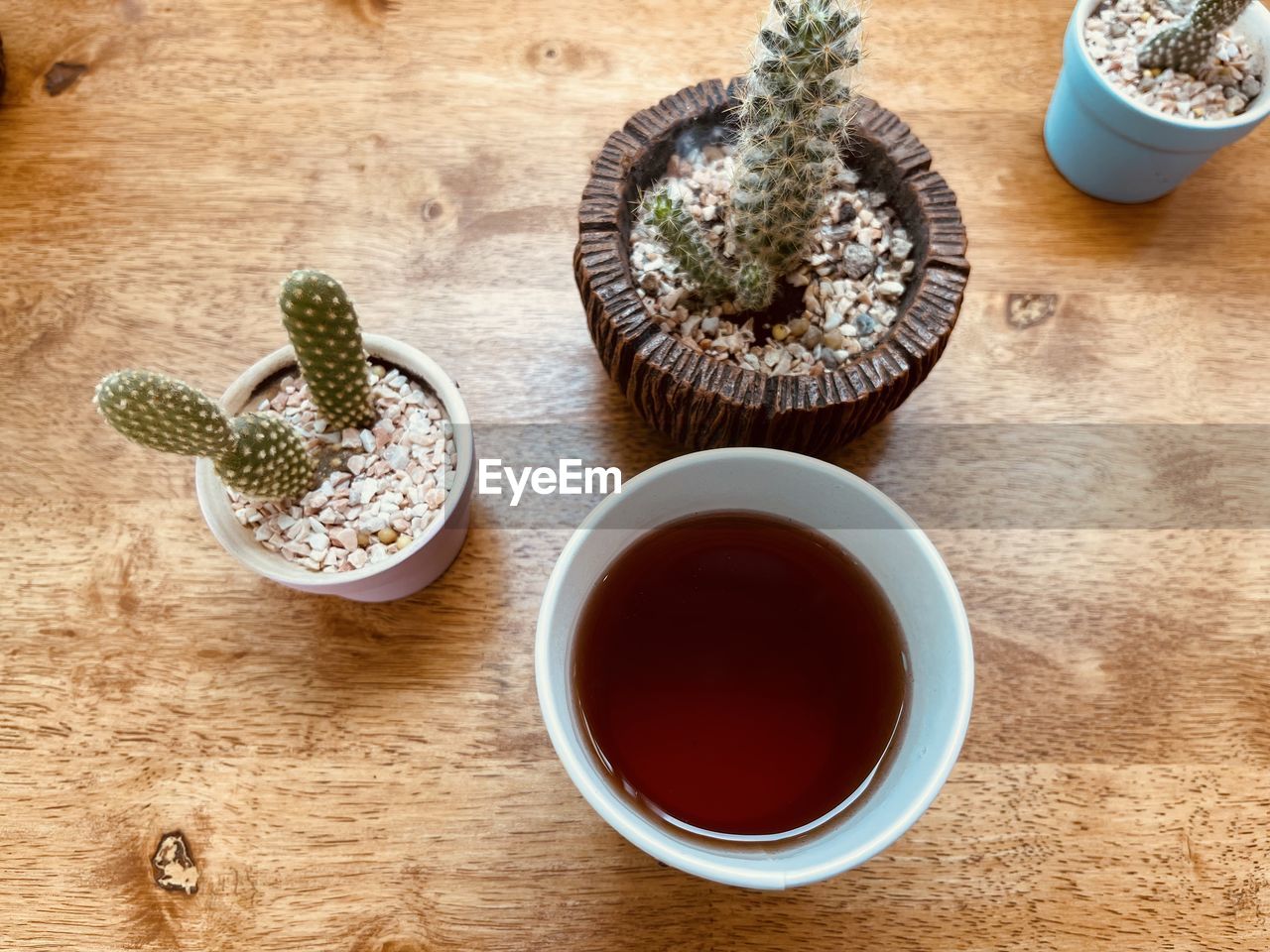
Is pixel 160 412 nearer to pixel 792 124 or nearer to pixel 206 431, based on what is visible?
pixel 206 431

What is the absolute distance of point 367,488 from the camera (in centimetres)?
73

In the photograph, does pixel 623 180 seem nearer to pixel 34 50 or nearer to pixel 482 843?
pixel 482 843

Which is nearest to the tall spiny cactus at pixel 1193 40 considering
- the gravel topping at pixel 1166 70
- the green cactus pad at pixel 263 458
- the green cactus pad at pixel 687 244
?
the gravel topping at pixel 1166 70

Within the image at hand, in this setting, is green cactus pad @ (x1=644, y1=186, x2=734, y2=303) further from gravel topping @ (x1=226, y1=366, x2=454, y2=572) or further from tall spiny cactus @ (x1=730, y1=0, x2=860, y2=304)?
gravel topping @ (x1=226, y1=366, x2=454, y2=572)

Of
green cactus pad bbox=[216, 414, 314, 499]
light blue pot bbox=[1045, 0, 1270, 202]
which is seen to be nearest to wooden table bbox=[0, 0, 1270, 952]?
light blue pot bbox=[1045, 0, 1270, 202]

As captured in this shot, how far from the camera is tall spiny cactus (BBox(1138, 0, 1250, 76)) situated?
778 millimetres

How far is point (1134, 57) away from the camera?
839 mm

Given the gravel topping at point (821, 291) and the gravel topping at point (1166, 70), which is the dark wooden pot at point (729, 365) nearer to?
the gravel topping at point (821, 291)

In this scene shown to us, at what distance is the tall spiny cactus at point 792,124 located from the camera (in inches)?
23.4

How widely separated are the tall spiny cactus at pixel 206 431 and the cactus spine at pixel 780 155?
0.30 m

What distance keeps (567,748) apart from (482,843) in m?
0.20

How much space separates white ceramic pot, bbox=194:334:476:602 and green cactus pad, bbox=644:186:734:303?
0.62 feet

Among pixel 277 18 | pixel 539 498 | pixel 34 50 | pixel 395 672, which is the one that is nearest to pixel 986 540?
pixel 539 498

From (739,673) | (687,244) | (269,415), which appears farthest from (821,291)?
(269,415)
